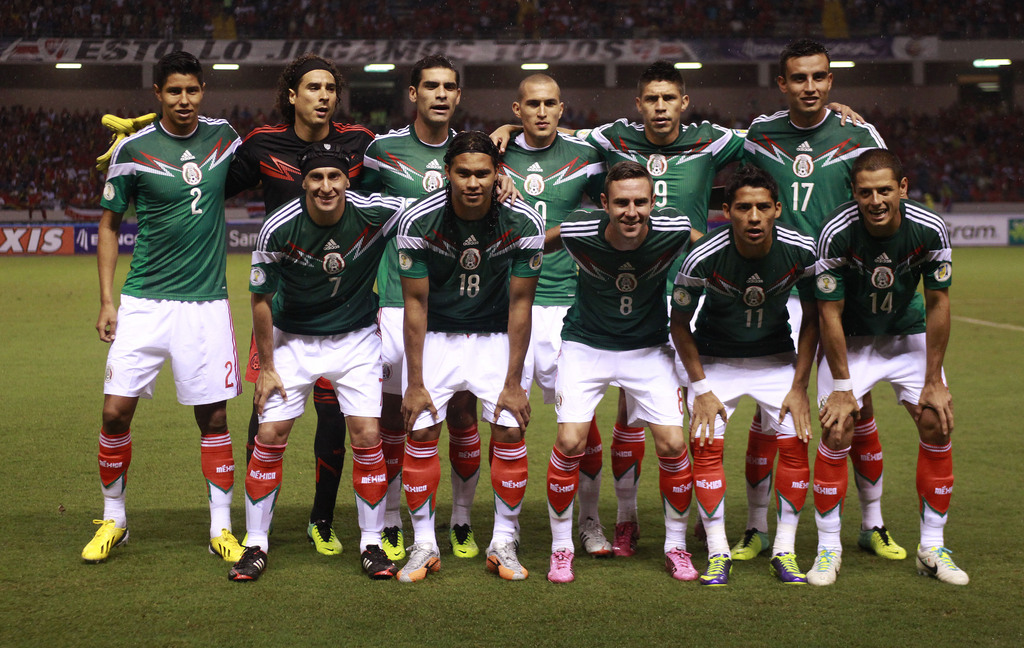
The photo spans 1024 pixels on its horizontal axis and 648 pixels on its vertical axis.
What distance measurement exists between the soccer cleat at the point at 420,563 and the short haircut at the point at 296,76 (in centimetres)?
222

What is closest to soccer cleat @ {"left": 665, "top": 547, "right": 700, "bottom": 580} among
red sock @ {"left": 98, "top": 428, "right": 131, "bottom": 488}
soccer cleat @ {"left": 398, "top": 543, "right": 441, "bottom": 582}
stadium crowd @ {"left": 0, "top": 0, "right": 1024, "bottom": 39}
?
soccer cleat @ {"left": 398, "top": 543, "right": 441, "bottom": 582}

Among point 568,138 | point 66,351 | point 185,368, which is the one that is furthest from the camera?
point 66,351

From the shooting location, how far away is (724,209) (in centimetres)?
453

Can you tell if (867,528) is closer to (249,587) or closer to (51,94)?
(249,587)

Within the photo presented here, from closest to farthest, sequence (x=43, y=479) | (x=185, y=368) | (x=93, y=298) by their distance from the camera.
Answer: (x=185, y=368)
(x=43, y=479)
(x=93, y=298)

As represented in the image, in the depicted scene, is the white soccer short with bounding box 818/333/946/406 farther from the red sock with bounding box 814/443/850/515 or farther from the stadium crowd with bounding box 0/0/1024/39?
the stadium crowd with bounding box 0/0/1024/39

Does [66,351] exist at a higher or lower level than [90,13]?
lower

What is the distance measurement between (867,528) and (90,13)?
32945mm

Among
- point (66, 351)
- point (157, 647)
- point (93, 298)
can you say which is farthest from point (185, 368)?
point (93, 298)

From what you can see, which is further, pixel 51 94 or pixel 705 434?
pixel 51 94

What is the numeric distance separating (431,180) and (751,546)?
2372 mm

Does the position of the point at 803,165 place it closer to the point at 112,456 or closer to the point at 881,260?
the point at 881,260

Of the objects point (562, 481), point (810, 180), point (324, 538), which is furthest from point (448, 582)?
point (810, 180)

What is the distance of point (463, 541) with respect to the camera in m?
4.88
